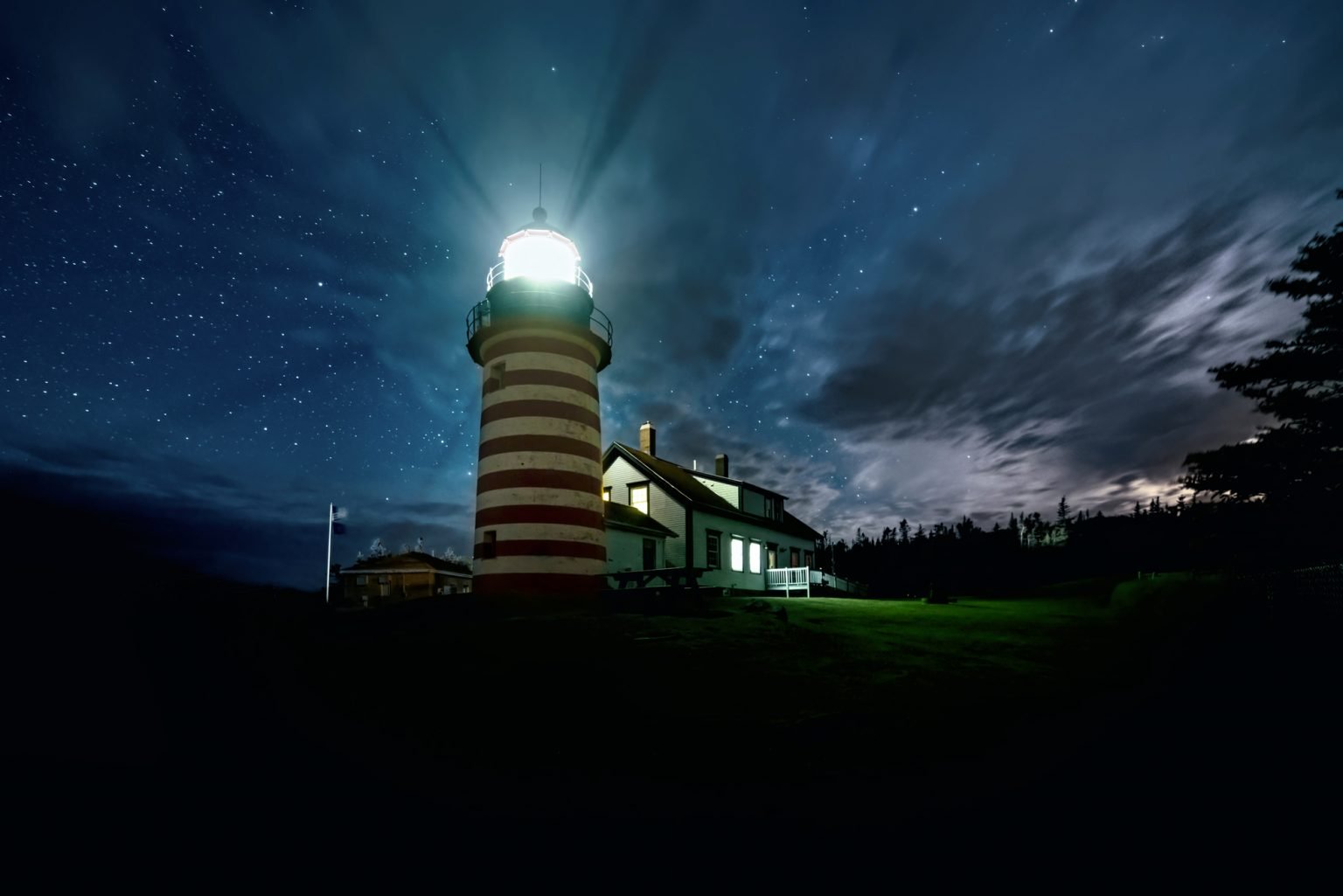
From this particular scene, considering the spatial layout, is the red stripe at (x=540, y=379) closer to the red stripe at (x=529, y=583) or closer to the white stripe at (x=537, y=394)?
the white stripe at (x=537, y=394)

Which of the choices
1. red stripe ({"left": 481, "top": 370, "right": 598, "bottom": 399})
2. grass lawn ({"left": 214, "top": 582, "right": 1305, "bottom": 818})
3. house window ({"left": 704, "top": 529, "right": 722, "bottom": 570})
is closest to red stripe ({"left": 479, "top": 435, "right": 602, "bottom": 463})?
red stripe ({"left": 481, "top": 370, "right": 598, "bottom": 399})

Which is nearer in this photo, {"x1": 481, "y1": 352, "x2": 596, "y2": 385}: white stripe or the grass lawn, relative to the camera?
the grass lawn

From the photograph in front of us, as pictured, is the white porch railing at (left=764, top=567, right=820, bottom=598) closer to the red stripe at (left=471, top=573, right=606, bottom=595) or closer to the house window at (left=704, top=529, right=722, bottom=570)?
the house window at (left=704, top=529, right=722, bottom=570)

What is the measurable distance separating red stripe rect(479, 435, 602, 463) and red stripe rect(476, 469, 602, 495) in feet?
1.99

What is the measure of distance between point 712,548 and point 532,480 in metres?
14.0

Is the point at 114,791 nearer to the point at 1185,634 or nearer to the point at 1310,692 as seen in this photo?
the point at 1310,692

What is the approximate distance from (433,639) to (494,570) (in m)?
6.55

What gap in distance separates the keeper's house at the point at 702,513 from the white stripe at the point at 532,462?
6.02m

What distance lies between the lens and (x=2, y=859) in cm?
326

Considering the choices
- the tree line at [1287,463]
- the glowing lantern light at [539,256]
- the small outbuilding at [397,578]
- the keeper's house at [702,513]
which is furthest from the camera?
the small outbuilding at [397,578]

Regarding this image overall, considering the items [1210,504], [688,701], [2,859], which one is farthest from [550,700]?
[1210,504]

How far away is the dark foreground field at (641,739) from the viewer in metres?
3.72

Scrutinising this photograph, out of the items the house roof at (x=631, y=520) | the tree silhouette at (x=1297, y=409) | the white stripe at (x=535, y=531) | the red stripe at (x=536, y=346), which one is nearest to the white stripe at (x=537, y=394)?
the red stripe at (x=536, y=346)

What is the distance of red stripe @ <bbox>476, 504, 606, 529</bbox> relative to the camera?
1560cm
